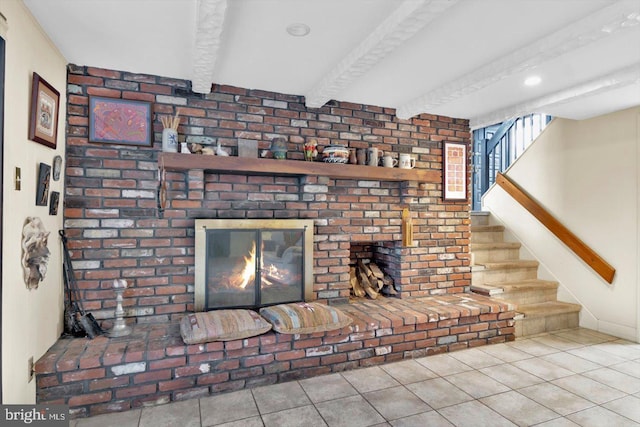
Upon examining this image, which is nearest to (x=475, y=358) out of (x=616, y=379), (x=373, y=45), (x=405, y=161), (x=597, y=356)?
(x=616, y=379)

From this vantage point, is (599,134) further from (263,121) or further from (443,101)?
(263,121)

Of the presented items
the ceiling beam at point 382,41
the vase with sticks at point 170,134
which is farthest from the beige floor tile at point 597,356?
the vase with sticks at point 170,134

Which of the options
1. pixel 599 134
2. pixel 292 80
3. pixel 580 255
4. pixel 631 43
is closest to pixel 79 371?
pixel 292 80

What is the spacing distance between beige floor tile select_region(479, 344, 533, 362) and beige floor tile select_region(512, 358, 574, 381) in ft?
0.26

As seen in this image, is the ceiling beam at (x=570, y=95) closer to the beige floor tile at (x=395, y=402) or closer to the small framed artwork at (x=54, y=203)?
the beige floor tile at (x=395, y=402)

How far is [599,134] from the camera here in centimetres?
384

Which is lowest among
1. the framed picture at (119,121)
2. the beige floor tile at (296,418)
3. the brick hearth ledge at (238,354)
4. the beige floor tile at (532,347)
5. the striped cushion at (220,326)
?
the beige floor tile at (296,418)

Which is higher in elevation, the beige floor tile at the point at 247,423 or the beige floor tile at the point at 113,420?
the beige floor tile at the point at 247,423

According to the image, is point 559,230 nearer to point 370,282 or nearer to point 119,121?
point 370,282

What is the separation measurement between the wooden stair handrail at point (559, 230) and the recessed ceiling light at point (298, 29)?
363cm

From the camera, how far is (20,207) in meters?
1.98

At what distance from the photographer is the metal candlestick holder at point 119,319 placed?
101 inches

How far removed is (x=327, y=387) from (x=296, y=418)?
441mm

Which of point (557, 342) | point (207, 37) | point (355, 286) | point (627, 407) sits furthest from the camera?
point (355, 286)
